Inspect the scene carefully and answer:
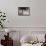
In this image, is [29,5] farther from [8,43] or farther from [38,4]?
[8,43]

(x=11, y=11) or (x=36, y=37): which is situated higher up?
(x=11, y=11)

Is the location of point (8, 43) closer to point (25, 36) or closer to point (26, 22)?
point (25, 36)

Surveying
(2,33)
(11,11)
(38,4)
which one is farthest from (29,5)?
(2,33)

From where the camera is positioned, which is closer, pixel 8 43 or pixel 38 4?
pixel 8 43

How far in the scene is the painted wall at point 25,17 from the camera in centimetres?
322

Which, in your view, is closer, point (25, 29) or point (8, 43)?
point (8, 43)

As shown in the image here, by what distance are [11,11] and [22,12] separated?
0.26 metres

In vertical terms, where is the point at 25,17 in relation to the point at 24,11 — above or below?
below

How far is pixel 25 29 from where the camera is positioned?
3.25 metres

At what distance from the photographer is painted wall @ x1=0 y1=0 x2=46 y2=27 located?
3.22m

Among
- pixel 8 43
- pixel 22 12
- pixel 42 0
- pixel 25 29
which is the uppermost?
pixel 42 0

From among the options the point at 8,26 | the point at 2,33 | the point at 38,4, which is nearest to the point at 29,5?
the point at 38,4

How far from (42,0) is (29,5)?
323 millimetres

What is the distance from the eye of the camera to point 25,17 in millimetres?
3232
